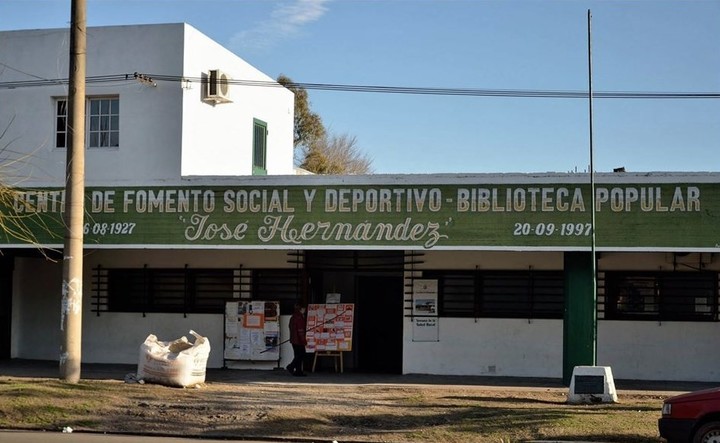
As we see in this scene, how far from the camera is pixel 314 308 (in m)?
21.8

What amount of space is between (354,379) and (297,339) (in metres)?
1.60

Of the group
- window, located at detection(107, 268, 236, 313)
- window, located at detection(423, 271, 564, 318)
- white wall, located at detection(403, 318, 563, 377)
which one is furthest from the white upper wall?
Answer: white wall, located at detection(403, 318, 563, 377)

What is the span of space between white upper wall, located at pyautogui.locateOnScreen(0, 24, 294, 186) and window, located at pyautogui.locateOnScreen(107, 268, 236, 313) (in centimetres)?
268

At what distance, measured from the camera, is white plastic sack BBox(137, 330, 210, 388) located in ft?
58.4

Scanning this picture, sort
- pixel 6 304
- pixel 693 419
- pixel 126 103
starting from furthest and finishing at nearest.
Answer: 1. pixel 6 304
2. pixel 126 103
3. pixel 693 419

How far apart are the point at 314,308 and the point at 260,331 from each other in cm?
146

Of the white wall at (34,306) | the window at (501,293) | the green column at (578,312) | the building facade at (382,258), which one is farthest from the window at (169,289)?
the green column at (578,312)

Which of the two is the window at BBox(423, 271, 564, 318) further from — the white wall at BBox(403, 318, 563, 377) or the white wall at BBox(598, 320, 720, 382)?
the white wall at BBox(598, 320, 720, 382)

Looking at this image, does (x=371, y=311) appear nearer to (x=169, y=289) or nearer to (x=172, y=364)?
(x=169, y=289)

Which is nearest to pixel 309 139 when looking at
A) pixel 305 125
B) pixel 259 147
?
pixel 305 125

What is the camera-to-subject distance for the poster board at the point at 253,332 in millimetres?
21938

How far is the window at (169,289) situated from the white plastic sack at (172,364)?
3998mm

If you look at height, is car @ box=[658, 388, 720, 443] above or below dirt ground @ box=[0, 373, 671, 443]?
above

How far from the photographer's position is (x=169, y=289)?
2288cm
